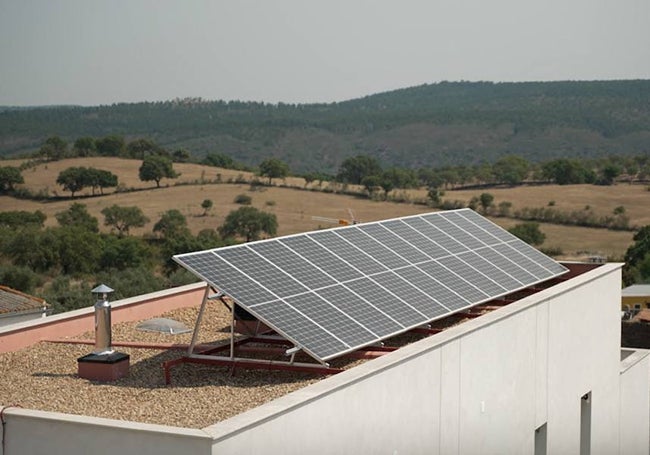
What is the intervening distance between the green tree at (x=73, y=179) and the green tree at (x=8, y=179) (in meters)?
3.69

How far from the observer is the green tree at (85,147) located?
369 feet

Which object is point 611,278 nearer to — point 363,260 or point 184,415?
point 363,260

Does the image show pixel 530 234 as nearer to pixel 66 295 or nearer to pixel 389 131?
pixel 66 295

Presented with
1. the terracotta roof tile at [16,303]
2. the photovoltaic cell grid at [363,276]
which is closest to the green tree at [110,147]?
the terracotta roof tile at [16,303]

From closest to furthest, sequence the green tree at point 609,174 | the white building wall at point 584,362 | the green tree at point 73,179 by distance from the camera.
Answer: the white building wall at point 584,362, the green tree at point 73,179, the green tree at point 609,174

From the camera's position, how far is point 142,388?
1429 centimetres

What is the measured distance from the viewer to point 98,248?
5894 centimetres

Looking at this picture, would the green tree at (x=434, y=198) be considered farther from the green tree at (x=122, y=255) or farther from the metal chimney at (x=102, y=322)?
the metal chimney at (x=102, y=322)

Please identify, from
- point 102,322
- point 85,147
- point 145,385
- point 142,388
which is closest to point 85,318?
point 102,322

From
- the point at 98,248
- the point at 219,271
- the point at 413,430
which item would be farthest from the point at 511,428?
the point at 98,248

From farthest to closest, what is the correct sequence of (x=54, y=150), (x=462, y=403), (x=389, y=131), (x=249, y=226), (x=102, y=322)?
(x=389, y=131) → (x=54, y=150) → (x=249, y=226) → (x=462, y=403) → (x=102, y=322)

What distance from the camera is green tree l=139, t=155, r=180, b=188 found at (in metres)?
98.6

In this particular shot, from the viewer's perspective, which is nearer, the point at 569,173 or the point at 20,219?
the point at 20,219

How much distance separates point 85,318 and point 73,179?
75593 mm
